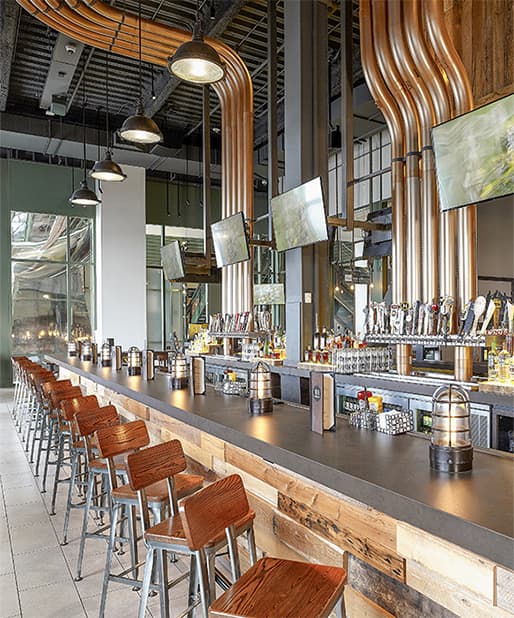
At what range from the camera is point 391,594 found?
5.82 feet

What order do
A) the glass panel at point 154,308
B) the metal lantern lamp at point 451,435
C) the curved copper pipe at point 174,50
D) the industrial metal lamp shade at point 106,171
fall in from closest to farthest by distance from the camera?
the metal lantern lamp at point 451,435
the curved copper pipe at point 174,50
the industrial metal lamp shade at point 106,171
the glass panel at point 154,308

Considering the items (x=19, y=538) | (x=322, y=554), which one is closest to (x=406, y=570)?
(x=322, y=554)

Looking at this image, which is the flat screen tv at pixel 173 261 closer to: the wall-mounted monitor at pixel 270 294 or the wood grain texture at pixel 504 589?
the wall-mounted monitor at pixel 270 294

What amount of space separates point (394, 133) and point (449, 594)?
442 centimetres

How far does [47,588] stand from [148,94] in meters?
7.71

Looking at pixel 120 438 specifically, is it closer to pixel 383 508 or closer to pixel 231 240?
pixel 383 508

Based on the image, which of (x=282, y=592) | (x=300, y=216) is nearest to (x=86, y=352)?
(x=300, y=216)

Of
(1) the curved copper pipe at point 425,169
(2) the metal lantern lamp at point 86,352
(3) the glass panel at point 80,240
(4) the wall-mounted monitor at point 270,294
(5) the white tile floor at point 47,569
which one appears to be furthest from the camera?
(3) the glass panel at point 80,240

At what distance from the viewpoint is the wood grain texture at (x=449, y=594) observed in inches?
55.3

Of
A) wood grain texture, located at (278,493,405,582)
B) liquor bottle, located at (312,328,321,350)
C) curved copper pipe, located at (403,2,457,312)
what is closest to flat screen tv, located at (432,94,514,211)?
curved copper pipe, located at (403,2,457,312)

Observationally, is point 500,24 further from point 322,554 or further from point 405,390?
point 322,554

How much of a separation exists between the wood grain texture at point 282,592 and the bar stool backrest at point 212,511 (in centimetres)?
16

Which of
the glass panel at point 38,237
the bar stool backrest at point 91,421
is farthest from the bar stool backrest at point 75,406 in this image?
the glass panel at point 38,237

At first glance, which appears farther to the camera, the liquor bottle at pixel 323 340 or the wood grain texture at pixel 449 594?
the liquor bottle at pixel 323 340
